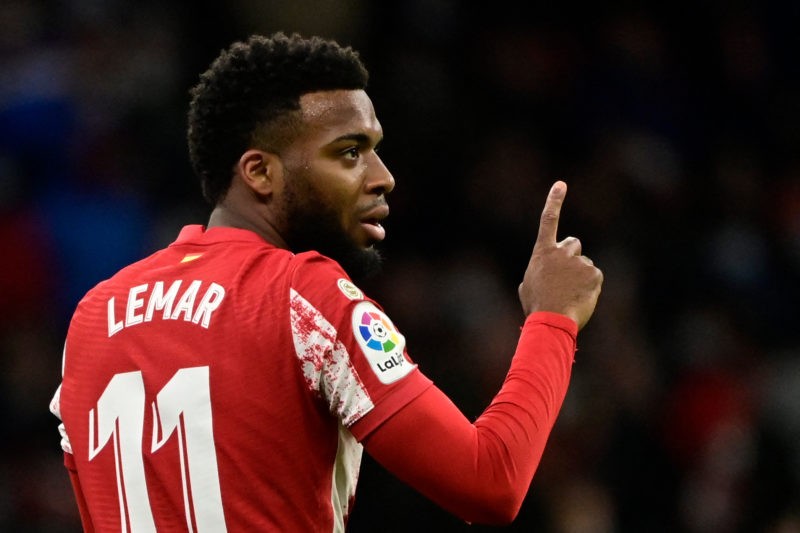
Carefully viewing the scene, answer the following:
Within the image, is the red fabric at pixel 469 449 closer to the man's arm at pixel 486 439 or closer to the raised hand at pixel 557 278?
the man's arm at pixel 486 439

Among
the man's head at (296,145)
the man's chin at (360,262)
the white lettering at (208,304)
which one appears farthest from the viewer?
the man's chin at (360,262)

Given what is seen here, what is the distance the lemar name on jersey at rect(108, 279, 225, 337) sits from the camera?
2416 mm

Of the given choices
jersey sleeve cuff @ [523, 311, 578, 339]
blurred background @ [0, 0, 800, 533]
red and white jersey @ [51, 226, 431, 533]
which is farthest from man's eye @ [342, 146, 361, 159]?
blurred background @ [0, 0, 800, 533]

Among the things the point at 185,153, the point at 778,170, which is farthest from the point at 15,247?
the point at 778,170

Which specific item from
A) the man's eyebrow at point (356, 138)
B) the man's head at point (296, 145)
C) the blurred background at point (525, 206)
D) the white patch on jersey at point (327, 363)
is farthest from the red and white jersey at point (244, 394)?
the blurred background at point (525, 206)

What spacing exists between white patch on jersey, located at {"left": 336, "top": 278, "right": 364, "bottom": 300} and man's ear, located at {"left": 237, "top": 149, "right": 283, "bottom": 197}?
0.38 m

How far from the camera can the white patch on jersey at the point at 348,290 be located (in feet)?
7.73

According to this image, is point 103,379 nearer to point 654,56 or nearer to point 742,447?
point 742,447

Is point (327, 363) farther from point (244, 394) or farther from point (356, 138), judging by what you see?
point (356, 138)

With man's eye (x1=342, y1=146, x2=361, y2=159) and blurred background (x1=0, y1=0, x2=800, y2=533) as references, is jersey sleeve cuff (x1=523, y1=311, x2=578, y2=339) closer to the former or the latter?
man's eye (x1=342, y1=146, x2=361, y2=159)

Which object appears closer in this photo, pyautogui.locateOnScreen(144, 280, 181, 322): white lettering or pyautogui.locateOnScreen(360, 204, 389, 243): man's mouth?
pyautogui.locateOnScreen(144, 280, 181, 322): white lettering

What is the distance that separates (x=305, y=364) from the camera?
2.33m

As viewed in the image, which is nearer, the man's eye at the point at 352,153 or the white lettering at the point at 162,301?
the white lettering at the point at 162,301

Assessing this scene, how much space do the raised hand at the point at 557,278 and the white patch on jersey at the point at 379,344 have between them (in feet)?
1.22
